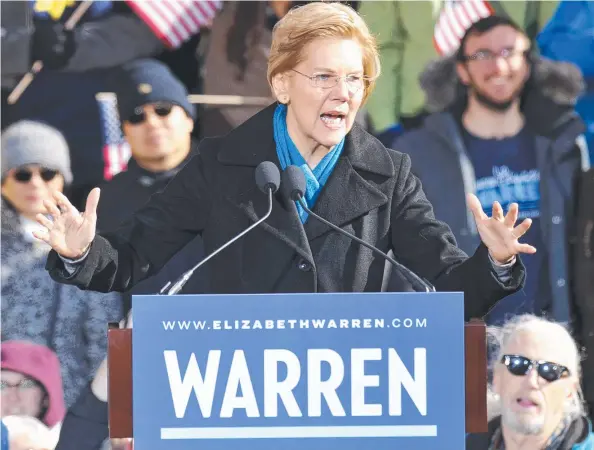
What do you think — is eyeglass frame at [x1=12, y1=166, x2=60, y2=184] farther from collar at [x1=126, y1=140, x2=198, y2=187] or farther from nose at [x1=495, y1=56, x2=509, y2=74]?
nose at [x1=495, y1=56, x2=509, y2=74]

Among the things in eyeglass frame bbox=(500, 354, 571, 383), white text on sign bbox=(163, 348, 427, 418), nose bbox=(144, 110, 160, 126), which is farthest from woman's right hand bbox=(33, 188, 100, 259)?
eyeglass frame bbox=(500, 354, 571, 383)

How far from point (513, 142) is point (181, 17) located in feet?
5.10

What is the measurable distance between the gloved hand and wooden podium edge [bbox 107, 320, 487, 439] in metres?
2.91

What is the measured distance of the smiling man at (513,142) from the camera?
4922 mm

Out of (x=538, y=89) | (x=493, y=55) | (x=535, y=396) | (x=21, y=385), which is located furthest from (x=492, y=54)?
(x=21, y=385)

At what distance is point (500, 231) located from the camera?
248 centimetres

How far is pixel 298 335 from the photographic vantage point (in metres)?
2.19

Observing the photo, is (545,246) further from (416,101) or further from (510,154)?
(416,101)

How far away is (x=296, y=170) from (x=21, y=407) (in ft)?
9.41

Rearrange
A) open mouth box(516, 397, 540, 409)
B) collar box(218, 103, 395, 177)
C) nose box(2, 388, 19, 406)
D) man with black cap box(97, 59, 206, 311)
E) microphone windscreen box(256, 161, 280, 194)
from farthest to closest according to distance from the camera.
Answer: nose box(2, 388, 19, 406), man with black cap box(97, 59, 206, 311), open mouth box(516, 397, 540, 409), collar box(218, 103, 395, 177), microphone windscreen box(256, 161, 280, 194)

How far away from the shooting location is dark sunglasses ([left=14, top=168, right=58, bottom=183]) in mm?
4914

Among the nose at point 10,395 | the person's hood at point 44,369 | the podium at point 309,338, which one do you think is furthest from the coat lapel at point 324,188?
the nose at point 10,395

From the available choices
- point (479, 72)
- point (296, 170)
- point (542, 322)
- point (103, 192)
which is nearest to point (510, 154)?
point (479, 72)

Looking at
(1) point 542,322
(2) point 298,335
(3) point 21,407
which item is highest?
(1) point 542,322
